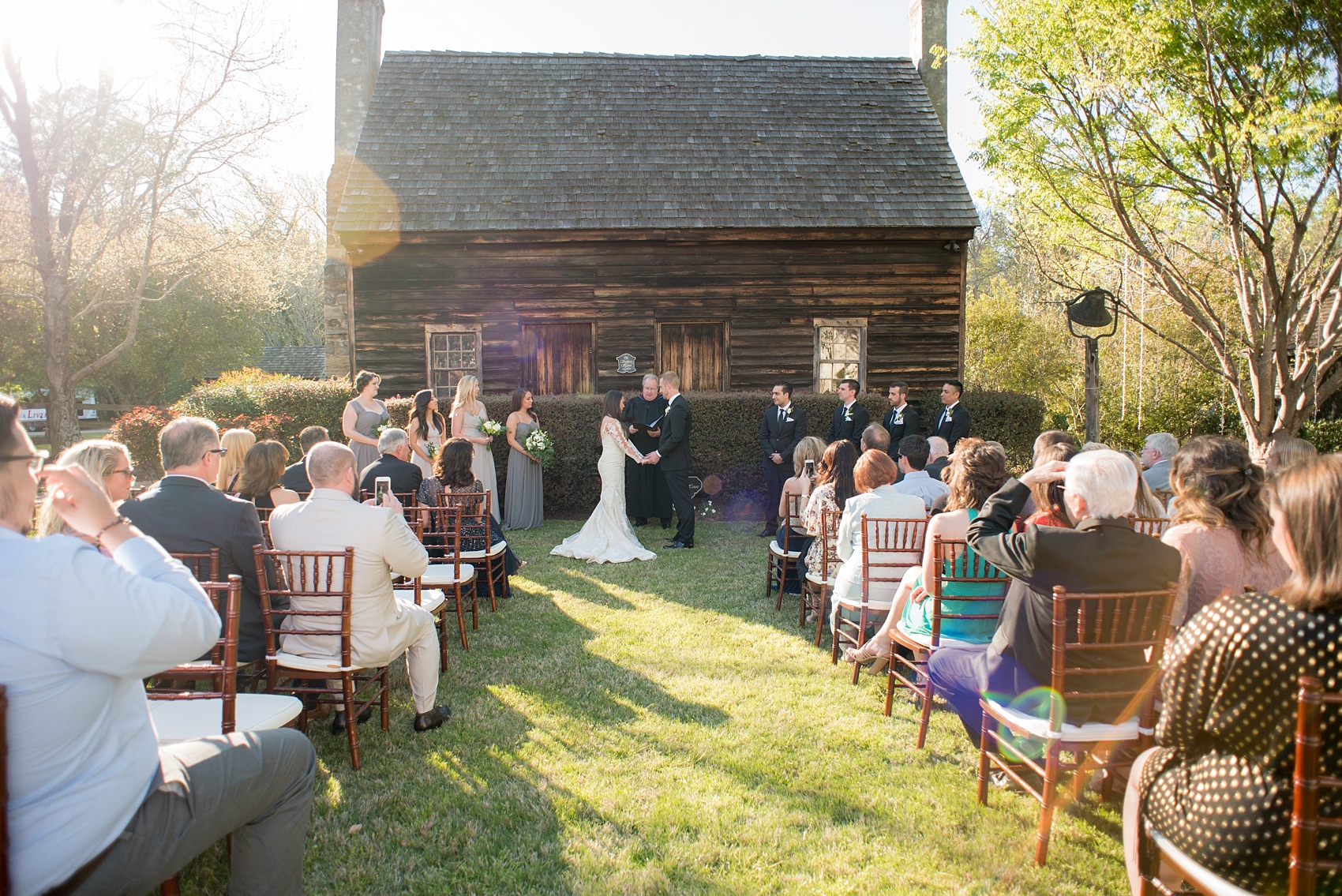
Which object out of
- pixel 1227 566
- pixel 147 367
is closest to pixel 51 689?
pixel 1227 566

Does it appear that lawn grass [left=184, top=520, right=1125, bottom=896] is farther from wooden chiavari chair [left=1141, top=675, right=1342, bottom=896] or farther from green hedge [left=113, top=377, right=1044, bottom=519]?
green hedge [left=113, top=377, right=1044, bottom=519]

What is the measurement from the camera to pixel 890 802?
3.61 m

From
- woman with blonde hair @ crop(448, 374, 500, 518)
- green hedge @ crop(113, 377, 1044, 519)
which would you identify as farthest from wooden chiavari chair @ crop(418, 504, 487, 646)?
green hedge @ crop(113, 377, 1044, 519)

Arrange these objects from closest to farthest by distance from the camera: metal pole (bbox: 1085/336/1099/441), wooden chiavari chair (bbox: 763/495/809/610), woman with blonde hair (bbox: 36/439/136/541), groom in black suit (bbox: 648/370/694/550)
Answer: woman with blonde hair (bbox: 36/439/136/541) < wooden chiavari chair (bbox: 763/495/809/610) < groom in black suit (bbox: 648/370/694/550) < metal pole (bbox: 1085/336/1099/441)

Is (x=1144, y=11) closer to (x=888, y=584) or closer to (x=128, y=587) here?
(x=888, y=584)

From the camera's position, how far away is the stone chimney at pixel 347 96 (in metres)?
16.0

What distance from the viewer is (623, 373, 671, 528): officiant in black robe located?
10570mm

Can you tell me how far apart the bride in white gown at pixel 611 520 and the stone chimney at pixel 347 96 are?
8688 mm

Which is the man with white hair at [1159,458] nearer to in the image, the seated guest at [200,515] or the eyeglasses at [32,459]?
the seated guest at [200,515]

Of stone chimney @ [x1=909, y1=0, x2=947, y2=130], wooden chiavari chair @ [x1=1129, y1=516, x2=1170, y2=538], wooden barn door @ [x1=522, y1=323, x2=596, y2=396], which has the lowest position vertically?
wooden chiavari chair @ [x1=1129, y1=516, x2=1170, y2=538]

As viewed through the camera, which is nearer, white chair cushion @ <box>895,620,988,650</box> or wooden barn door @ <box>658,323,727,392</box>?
white chair cushion @ <box>895,620,988,650</box>

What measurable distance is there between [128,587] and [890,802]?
10.3ft

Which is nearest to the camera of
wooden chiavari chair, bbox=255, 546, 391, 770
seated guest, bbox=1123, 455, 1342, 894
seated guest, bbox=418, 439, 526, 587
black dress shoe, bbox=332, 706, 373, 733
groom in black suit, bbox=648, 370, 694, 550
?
seated guest, bbox=1123, 455, 1342, 894

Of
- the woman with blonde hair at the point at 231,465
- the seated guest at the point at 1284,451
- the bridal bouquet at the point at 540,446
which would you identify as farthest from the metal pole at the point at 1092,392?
the woman with blonde hair at the point at 231,465
